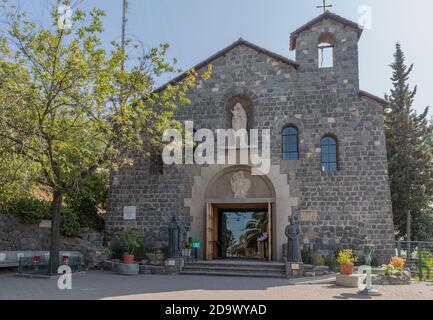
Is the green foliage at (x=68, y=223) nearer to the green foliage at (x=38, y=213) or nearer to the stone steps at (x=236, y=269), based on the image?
the green foliage at (x=38, y=213)

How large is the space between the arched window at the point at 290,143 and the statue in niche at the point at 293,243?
10.2 feet

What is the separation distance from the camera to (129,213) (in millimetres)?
17078

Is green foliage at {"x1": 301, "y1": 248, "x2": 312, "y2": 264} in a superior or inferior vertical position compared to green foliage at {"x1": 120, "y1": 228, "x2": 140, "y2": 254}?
inferior

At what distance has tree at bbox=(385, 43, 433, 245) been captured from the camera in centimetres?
2119

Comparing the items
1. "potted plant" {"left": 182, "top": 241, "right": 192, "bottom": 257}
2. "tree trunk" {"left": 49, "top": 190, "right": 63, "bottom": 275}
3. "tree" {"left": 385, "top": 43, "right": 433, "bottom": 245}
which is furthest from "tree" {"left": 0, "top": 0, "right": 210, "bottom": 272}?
"tree" {"left": 385, "top": 43, "right": 433, "bottom": 245}

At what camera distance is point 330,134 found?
16.2 metres

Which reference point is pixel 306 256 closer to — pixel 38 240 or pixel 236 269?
pixel 236 269

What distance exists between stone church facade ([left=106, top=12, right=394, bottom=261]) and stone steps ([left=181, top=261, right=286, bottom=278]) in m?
1.22

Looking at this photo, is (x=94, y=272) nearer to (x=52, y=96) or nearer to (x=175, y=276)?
(x=175, y=276)

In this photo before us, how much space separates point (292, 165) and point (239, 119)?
9.21ft

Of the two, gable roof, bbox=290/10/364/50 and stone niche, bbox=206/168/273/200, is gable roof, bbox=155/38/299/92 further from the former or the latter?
stone niche, bbox=206/168/273/200

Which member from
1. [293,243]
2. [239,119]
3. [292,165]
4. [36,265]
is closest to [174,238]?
[293,243]

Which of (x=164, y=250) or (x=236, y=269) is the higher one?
(x=164, y=250)

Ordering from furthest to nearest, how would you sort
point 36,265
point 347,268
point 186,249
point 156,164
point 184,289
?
point 156,164 → point 186,249 → point 36,265 → point 347,268 → point 184,289
